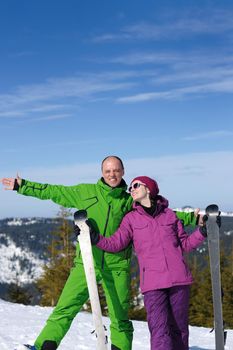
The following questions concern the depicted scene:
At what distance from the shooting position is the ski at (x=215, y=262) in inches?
196

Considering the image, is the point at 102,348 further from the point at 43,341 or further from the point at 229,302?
the point at 229,302

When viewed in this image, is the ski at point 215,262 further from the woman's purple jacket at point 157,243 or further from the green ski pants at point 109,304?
the green ski pants at point 109,304

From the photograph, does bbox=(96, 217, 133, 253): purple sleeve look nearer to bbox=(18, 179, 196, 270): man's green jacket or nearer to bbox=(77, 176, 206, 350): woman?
bbox=(77, 176, 206, 350): woman

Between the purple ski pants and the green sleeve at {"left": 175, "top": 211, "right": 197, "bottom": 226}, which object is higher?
the green sleeve at {"left": 175, "top": 211, "right": 197, "bottom": 226}

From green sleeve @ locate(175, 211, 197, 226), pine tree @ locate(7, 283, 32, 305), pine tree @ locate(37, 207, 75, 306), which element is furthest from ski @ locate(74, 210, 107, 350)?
pine tree @ locate(7, 283, 32, 305)

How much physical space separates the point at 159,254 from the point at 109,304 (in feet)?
3.50

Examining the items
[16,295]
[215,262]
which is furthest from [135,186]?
[16,295]

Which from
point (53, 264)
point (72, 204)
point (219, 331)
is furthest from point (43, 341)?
point (53, 264)

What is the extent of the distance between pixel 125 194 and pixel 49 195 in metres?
0.85

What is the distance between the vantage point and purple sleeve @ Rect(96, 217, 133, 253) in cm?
497

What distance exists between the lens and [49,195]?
5.42 metres

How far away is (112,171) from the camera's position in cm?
538

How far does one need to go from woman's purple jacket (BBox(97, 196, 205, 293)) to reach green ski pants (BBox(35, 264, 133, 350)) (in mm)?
519

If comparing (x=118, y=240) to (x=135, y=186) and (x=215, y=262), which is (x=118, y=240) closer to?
(x=135, y=186)
